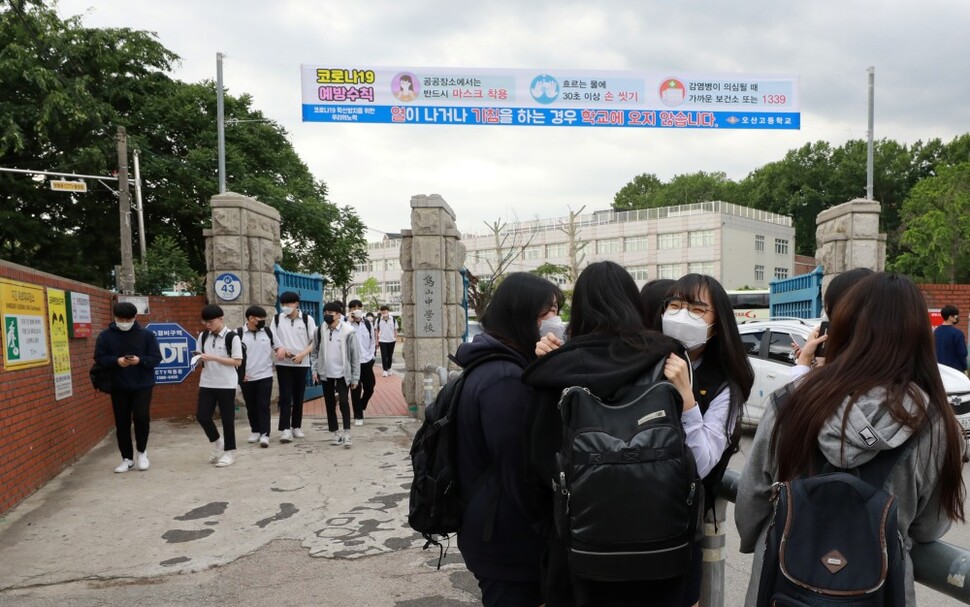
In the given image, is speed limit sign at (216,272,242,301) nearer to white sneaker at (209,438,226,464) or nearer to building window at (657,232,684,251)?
white sneaker at (209,438,226,464)

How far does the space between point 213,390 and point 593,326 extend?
6.15 meters

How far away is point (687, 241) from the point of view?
59750 millimetres

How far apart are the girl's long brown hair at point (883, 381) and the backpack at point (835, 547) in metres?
0.11

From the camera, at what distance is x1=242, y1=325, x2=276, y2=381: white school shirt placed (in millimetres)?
7816

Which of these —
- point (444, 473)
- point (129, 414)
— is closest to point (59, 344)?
point (129, 414)

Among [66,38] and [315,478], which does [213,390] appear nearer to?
[315,478]

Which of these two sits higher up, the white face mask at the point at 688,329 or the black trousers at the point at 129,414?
the white face mask at the point at 688,329

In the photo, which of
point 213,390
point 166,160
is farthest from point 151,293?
point 166,160

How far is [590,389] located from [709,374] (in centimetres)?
70

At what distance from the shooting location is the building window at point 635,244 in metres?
62.9

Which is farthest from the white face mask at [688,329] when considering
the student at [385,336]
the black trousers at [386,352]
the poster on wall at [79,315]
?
the black trousers at [386,352]

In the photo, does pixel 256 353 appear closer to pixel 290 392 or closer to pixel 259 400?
pixel 259 400

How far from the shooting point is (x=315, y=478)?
6.68 meters

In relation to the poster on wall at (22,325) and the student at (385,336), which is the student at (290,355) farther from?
the student at (385,336)
